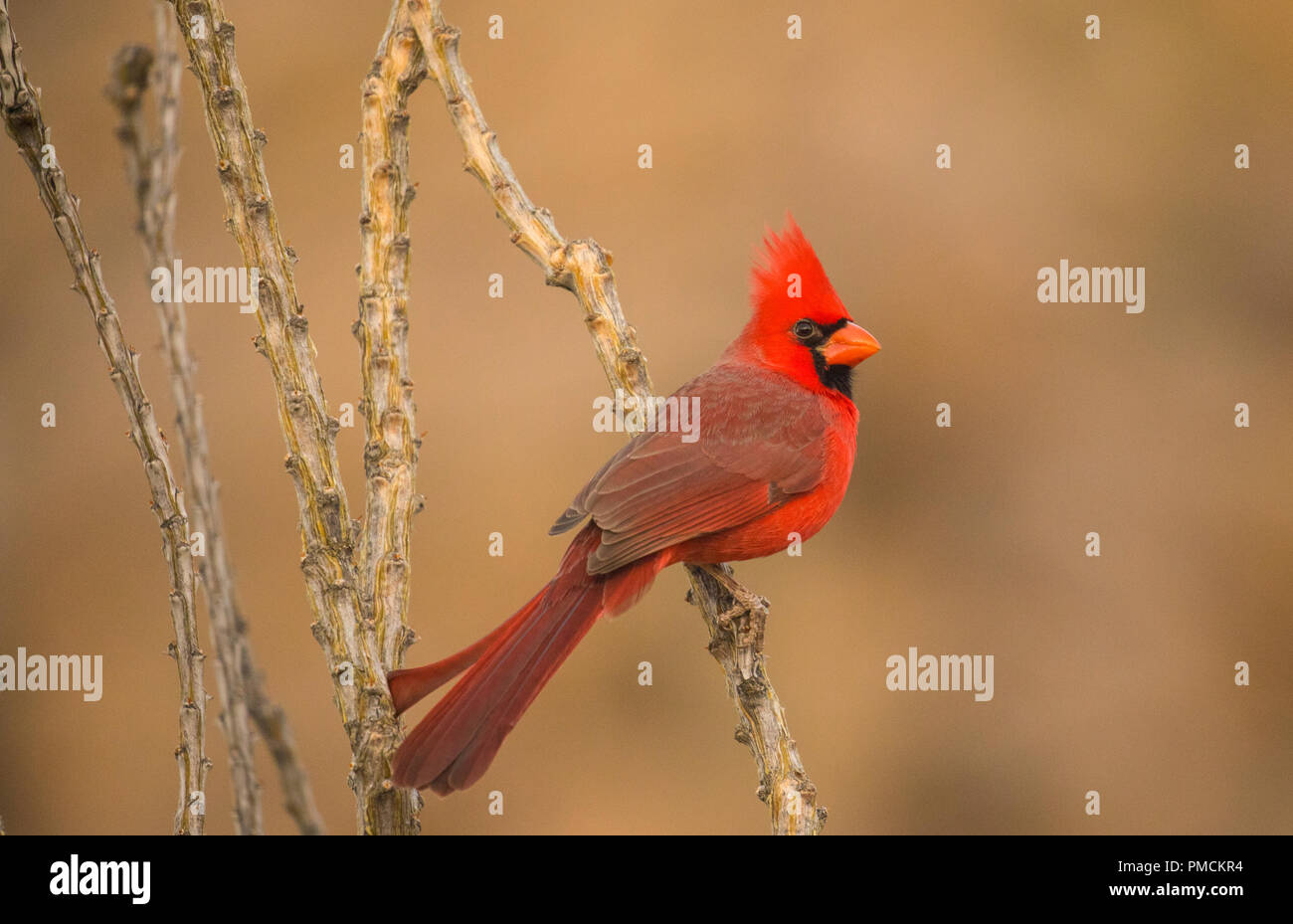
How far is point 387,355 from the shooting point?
2348mm

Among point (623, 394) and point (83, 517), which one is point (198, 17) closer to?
point (623, 394)

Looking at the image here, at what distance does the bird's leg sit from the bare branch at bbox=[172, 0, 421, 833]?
783 mm

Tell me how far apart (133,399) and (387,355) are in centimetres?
55

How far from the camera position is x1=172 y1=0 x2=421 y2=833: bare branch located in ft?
6.64

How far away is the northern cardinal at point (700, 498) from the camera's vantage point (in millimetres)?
2117
